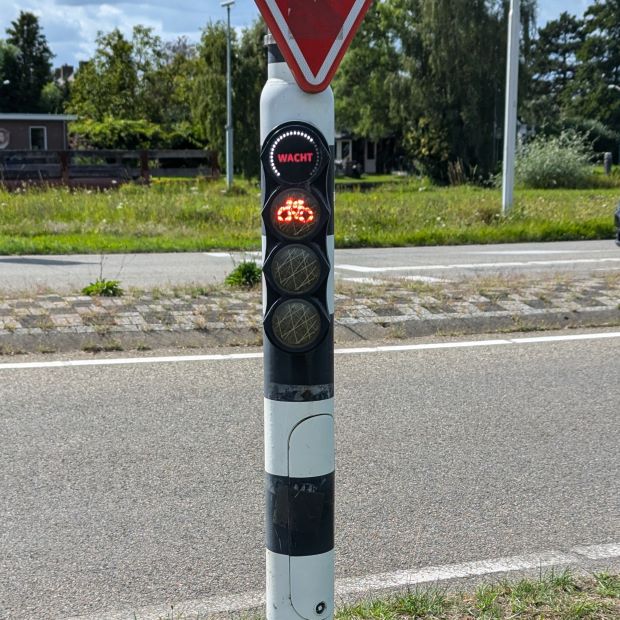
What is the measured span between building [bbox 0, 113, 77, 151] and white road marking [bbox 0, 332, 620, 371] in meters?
44.6

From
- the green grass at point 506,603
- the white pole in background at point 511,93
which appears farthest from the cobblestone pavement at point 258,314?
the white pole in background at point 511,93

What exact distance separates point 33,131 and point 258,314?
4518cm

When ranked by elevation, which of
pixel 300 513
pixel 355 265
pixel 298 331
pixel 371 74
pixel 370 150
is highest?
pixel 371 74

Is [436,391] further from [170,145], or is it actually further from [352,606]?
[170,145]

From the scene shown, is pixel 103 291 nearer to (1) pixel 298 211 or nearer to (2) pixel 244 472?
(2) pixel 244 472

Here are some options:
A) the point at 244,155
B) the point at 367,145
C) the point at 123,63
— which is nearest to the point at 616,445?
the point at 244,155

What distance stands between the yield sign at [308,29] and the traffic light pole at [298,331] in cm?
7

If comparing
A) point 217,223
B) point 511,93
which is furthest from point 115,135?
point 511,93

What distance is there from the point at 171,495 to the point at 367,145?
225 ft

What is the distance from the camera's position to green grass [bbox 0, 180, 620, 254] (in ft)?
54.7

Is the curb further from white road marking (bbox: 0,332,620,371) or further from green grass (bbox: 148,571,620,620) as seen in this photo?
green grass (bbox: 148,571,620,620)

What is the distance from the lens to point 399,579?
4023mm

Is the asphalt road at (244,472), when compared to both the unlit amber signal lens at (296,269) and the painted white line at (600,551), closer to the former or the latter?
the painted white line at (600,551)

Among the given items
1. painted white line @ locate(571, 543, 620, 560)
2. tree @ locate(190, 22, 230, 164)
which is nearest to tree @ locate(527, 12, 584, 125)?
tree @ locate(190, 22, 230, 164)
